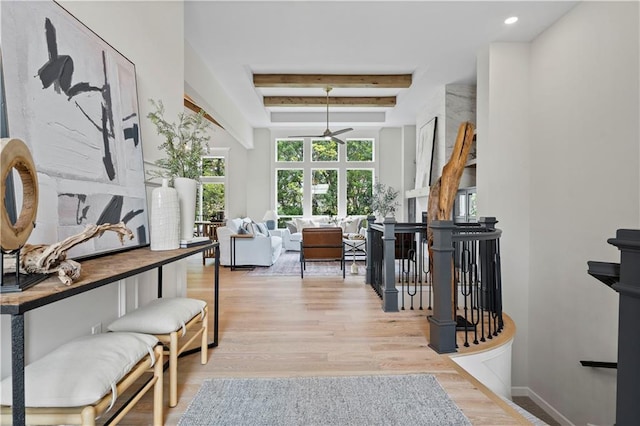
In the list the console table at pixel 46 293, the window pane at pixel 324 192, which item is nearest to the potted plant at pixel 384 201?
the window pane at pixel 324 192

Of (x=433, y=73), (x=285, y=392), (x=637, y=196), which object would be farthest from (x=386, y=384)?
(x=433, y=73)

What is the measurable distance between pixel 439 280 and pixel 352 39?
10.8 feet

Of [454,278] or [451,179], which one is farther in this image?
[451,179]

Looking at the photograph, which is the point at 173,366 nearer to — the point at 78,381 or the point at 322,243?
the point at 78,381

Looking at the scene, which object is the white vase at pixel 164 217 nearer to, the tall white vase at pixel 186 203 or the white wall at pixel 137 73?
the tall white vase at pixel 186 203

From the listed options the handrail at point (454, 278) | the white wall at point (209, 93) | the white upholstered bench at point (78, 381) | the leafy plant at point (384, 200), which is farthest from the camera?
the leafy plant at point (384, 200)

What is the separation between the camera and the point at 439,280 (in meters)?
2.40

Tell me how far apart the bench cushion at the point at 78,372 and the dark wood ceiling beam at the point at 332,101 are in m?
6.32

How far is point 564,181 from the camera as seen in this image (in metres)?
3.54

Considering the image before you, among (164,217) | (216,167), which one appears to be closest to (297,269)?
(164,217)

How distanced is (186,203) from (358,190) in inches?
287

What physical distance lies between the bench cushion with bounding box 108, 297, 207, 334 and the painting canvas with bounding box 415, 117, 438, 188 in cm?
569

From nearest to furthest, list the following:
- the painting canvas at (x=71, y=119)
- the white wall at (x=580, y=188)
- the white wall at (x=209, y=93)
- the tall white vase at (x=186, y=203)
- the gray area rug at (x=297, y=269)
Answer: the painting canvas at (x=71, y=119)
the tall white vase at (x=186, y=203)
the white wall at (x=580, y=188)
the white wall at (x=209, y=93)
the gray area rug at (x=297, y=269)

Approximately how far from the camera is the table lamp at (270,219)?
27.3 ft
